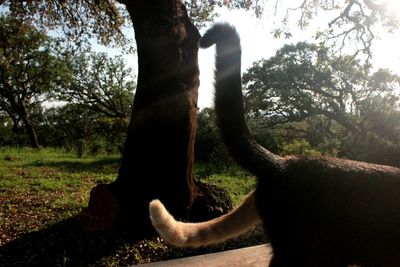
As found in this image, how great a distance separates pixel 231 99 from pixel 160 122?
280 centimetres

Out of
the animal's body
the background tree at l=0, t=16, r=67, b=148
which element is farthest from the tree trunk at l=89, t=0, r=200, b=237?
the background tree at l=0, t=16, r=67, b=148

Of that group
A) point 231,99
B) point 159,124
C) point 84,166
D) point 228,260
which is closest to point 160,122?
point 159,124

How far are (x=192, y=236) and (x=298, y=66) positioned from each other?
2674 centimetres

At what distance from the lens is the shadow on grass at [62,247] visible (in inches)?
167

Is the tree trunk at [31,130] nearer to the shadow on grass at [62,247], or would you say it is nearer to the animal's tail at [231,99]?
the shadow on grass at [62,247]

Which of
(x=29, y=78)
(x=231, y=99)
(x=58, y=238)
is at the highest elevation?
(x=29, y=78)

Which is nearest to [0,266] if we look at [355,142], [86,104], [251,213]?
[251,213]

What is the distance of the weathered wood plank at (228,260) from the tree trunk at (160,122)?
1.14m

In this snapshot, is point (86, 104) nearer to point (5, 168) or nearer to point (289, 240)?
point (5, 168)

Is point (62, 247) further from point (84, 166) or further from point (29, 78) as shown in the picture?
point (29, 78)

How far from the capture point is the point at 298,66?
2805 centimetres

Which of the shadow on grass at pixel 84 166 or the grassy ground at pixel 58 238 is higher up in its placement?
the shadow on grass at pixel 84 166

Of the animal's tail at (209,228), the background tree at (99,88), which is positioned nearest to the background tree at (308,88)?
the background tree at (99,88)

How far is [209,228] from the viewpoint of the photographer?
2793 mm
